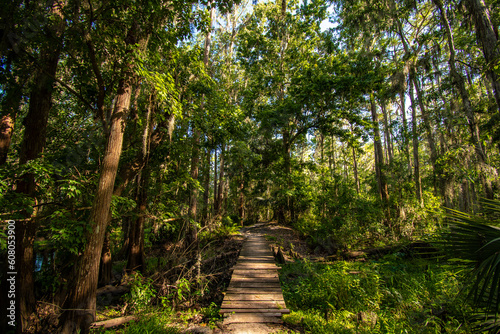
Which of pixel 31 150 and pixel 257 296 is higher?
pixel 31 150

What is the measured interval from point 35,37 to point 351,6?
15259mm

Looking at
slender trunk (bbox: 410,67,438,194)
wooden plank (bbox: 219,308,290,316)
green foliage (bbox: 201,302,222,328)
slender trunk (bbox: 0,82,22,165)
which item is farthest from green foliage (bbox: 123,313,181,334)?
slender trunk (bbox: 410,67,438,194)

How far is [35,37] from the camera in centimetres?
420

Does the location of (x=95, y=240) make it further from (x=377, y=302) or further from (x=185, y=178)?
(x=377, y=302)

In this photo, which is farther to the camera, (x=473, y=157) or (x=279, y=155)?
(x=279, y=155)

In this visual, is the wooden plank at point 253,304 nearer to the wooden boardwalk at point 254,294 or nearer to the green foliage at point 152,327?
the wooden boardwalk at point 254,294

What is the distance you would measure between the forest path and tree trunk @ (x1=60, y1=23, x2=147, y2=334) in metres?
2.29

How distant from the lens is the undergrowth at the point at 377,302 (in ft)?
10.5

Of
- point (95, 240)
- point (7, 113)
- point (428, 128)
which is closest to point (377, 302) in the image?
point (95, 240)

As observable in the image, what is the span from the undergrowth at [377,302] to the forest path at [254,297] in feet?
1.02

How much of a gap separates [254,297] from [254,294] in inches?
5.4

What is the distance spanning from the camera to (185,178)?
6.85 metres

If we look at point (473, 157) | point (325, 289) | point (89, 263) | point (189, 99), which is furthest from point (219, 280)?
point (473, 157)

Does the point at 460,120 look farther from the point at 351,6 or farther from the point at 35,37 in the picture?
the point at 35,37
